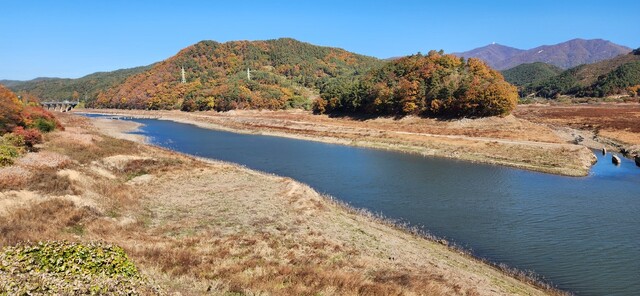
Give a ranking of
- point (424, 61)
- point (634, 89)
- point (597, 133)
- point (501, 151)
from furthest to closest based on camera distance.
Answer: point (634, 89)
point (424, 61)
point (597, 133)
point (501, 151)

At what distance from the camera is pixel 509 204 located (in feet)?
112

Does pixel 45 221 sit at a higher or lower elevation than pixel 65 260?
lower

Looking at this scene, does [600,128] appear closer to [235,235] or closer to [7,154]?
[235,235]

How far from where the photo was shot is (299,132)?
306ft

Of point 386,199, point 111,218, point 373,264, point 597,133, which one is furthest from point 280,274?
point 597,133

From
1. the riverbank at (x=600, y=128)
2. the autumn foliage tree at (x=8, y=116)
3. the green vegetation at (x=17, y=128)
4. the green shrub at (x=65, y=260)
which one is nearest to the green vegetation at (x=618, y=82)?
the riverbank at (x=600, y=128)

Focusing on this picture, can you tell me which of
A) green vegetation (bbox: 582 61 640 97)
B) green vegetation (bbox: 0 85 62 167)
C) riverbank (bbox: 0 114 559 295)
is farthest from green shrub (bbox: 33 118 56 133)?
green vegetation (bbox: 582 61 640 97)

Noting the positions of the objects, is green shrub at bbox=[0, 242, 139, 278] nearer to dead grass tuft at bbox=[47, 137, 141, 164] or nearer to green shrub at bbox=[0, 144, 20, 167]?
green shrub at bbox=[0, 144, 20, 167]

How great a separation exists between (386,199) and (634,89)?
175 meters

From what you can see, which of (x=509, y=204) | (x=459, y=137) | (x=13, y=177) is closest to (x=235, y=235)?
(x=13, y=177)

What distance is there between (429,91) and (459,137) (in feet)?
88.4

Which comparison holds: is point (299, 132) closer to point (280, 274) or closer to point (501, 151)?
point (501, 151)

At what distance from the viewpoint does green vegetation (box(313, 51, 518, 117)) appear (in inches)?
3359

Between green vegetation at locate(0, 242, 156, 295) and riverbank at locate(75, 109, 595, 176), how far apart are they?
1975 inches
